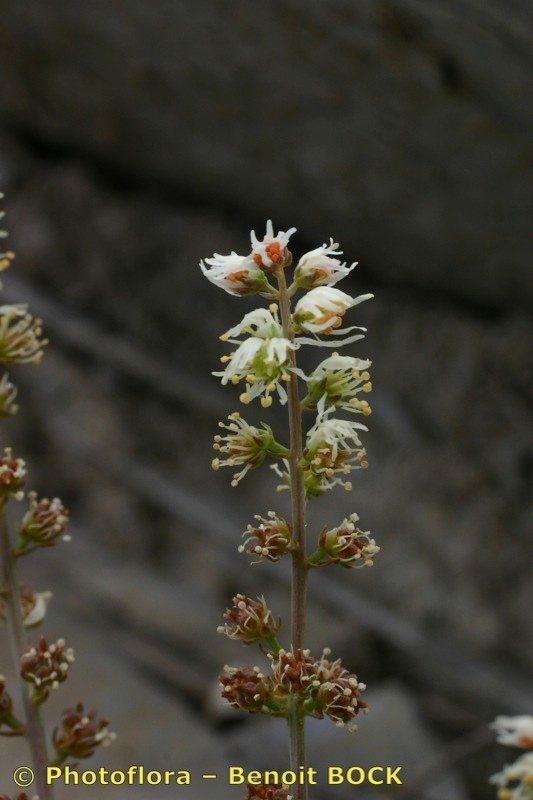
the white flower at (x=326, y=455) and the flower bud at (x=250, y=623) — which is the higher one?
the white flower at (x=326, y=455)

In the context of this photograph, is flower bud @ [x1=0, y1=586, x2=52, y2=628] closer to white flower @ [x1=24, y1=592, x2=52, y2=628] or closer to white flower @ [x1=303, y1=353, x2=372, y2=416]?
white flower @ [x1=24, y1=592, x2=52, y2=628]

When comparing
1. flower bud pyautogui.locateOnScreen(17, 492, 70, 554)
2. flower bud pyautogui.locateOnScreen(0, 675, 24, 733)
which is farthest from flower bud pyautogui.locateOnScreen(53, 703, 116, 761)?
flower bud pyautogui.locateOnScreen(17, 492, 70, 554)

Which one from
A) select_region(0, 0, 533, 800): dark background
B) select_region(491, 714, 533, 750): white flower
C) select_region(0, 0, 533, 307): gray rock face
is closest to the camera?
select_region(491, 714, 533, 750): white flower

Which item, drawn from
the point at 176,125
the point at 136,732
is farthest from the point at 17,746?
the point at 176,125

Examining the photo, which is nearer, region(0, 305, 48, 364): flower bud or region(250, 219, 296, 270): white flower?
region(250, 219, 296, 270): white flower

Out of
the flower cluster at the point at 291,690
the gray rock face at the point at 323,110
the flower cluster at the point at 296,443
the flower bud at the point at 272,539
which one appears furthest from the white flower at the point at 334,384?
the gray rock face at the point at 323,110

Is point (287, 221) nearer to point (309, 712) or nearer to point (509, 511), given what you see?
point (509, 511)

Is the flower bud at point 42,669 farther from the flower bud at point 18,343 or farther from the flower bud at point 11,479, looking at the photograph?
the flower bud at point 18,343

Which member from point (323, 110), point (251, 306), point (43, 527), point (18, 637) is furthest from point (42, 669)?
point (251, 306)
